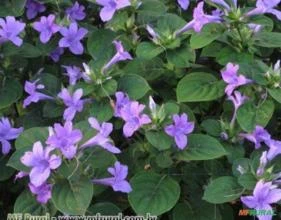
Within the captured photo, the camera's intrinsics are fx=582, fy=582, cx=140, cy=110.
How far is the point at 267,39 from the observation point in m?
2.18

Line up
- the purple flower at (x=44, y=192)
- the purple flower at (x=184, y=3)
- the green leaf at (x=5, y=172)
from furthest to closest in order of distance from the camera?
the purple flower at (x=184, y=3) → the green leaf at (x=5, y=172) → the purple flower at (x=44, y=192)

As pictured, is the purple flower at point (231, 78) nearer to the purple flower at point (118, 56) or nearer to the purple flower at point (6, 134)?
the purple flower at point (118, 56)

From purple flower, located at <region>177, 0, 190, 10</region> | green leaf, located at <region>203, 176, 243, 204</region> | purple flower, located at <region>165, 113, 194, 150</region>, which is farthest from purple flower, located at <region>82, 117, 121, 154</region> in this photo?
purple flower, located at <region>177, 0, 190, 10</region>

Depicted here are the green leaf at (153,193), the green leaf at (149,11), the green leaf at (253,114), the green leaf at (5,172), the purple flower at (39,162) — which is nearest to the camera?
the purple flower at (39,162)

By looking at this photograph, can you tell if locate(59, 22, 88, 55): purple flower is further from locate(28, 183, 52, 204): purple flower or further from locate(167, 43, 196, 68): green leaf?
locate(28, 183, 52, 204): purple flower

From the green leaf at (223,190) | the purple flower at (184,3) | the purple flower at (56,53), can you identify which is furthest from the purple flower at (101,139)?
the purple flower at (184,3)

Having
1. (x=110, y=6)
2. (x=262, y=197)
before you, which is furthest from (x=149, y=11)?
(x=262, y=197)

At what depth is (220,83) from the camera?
2.11m

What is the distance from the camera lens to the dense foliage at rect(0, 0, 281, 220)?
68.7 inches

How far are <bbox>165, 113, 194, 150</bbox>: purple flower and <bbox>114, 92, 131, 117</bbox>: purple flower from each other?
0.21 metres

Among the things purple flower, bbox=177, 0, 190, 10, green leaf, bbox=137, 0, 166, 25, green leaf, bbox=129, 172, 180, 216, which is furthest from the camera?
purple flower, bbox=177, 0, 190, 10

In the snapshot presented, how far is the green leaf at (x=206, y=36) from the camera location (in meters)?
2.08

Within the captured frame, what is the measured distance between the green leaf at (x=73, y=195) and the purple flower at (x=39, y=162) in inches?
3.3

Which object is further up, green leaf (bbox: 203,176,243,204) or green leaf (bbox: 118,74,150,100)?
green leaf (bbox: 118,74,150,100)
